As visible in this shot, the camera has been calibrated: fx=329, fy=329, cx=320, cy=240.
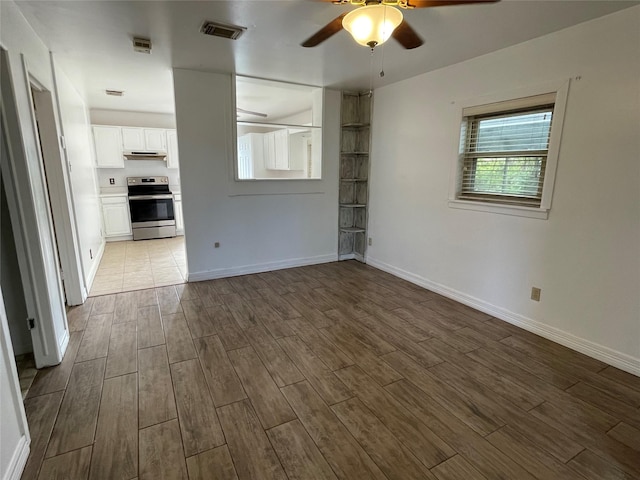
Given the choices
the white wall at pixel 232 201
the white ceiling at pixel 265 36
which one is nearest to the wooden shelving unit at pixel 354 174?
the white wall at pixel 232 201

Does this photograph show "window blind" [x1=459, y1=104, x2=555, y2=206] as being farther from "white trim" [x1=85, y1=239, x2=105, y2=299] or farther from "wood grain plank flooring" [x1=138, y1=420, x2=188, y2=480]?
"white trim" [x1=85, y1=239, x2=105, y2=299]

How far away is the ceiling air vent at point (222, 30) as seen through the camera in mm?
2504

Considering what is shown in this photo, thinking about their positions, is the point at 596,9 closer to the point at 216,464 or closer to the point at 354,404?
the point at 354,404

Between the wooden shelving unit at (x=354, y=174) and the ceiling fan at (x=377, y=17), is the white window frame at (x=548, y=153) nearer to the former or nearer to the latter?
the ceiling fan at (x=377, y=17)

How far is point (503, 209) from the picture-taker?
3051mm

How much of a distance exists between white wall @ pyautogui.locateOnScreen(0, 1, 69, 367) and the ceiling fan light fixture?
2013mm

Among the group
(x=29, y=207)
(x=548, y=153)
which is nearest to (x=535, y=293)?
(x=548, y=153)

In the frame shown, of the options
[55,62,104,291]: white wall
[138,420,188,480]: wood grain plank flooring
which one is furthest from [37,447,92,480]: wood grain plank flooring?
[55,62,104,291]: white wall

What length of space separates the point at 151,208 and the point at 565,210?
6.36 meters

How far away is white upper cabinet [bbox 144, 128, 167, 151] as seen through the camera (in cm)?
623

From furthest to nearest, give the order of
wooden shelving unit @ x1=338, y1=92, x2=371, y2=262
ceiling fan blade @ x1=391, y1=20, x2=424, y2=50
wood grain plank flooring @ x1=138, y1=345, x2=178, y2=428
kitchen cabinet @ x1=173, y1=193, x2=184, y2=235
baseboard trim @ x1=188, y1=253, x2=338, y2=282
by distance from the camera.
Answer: kitchen cabinet @ x1=173, y1=193, x2=184, y2=235, wooden shelving unit @ x1=338, y1=92, x2=371, y2=262, baseboard trim @ x1=188, y1=253, x2=338, y2=282, ceiling fan blade @ x1=391, y1=20, x2=424, y2=50, wood grain plank flooring @ x1=138, y1=345, x2=178, y2=428

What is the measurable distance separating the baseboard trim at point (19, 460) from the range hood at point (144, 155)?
18.3 feet

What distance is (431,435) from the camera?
5.90 feet

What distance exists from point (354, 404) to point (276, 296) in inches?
72.8
